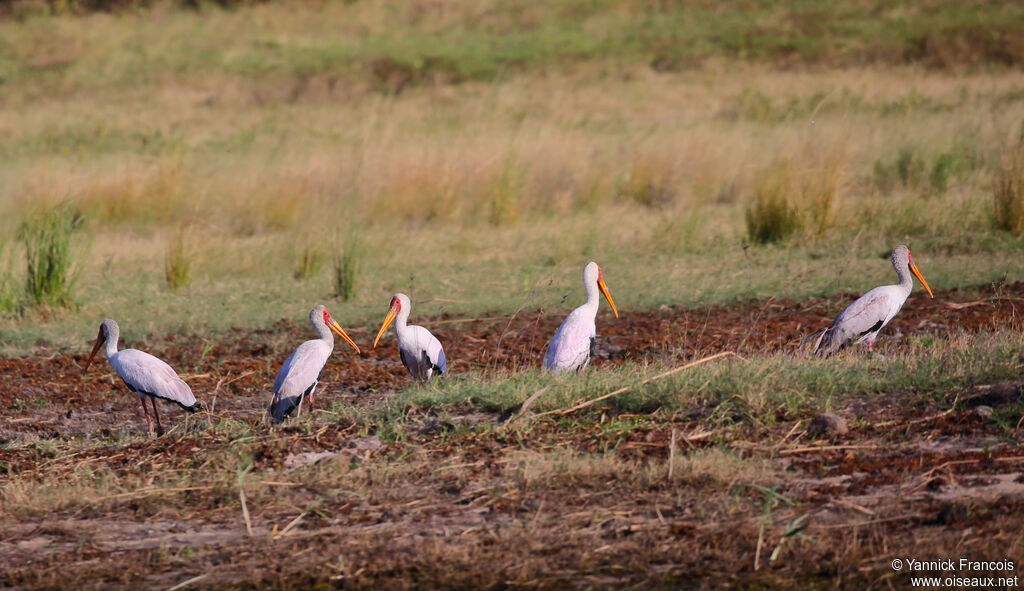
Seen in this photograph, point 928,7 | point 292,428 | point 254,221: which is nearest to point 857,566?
point 292,428

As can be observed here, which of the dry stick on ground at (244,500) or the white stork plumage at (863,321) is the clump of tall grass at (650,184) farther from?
the dry stick on ground at (244,500)

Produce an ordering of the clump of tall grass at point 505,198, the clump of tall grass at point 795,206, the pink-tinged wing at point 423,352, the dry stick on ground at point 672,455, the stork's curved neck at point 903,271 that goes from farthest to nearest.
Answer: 1. the clump of tall grass at point 505,198
2. the clump of tall grass at point 795,206
3. the stork's curved neck at point 903,271
4. the pink-tinged wing at point 423,352
5. the dry stick on ground at point 672,455

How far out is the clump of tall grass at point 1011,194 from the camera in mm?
11016

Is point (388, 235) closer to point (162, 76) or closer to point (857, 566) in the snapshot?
point (857, 566)

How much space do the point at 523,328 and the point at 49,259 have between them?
4.17 m

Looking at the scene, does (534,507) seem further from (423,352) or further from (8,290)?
(8,290)

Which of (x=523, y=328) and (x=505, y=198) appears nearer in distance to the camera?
(x=523, y=328)

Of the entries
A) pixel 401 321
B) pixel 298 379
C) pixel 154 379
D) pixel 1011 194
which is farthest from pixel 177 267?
pixel 1011 194

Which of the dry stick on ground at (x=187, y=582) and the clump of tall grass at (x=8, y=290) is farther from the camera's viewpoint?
the clump of tall grass at (x=8, y=290)

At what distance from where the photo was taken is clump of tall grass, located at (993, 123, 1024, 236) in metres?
11.0

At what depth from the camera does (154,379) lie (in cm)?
624

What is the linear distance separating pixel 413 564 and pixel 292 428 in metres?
1.69

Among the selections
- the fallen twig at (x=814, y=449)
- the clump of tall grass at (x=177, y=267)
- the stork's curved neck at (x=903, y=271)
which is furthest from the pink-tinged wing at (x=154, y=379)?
the stork's curved neck at (x=903, y=271)

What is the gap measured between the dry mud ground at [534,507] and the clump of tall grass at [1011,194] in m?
6.56
